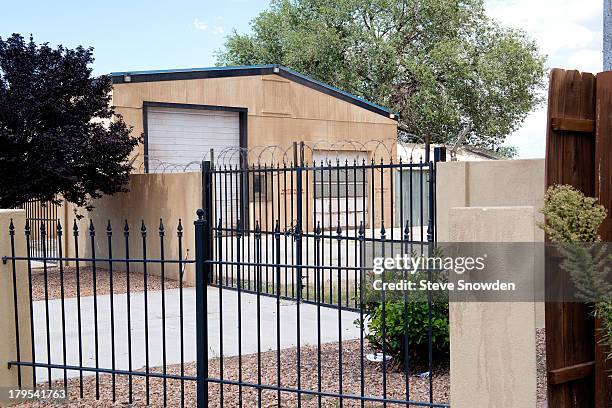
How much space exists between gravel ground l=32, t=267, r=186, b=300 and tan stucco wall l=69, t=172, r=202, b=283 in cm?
40

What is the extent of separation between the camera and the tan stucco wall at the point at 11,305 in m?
6.21

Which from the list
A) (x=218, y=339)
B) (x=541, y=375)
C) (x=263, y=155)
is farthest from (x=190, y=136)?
(x=541, y=375)

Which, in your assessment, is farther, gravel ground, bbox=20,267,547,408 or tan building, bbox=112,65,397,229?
tan building, bbox=112,65,397,229

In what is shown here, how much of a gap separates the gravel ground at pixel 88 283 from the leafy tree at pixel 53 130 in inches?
63.4

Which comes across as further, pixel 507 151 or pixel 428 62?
pixel 507 151

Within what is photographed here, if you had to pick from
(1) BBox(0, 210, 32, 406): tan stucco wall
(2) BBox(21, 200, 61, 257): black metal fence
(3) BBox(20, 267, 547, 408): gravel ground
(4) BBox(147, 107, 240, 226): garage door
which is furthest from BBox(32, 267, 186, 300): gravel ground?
(1) BBox(0, 210, 32, 406): tan stucco wall

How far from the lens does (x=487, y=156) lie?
112 ft

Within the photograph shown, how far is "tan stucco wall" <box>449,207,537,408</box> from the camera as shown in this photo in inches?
166

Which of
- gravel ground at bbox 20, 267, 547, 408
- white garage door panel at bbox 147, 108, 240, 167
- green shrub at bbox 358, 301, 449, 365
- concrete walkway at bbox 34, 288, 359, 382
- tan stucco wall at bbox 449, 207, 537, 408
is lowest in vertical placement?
concrete walkway at bbox 34, 288, 359, 382

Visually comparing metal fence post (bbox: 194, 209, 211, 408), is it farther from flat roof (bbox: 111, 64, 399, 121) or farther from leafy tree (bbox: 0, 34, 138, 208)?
flat roof (bbox: 111, 64, 399, 121)

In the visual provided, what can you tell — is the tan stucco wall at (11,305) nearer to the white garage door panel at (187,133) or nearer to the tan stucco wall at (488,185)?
the tan stucco wall at (488,185)

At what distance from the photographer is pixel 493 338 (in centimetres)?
427

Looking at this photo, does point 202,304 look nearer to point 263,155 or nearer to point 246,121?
point 246,121

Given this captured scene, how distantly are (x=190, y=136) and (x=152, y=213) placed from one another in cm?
604
